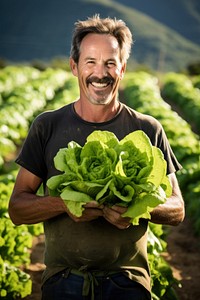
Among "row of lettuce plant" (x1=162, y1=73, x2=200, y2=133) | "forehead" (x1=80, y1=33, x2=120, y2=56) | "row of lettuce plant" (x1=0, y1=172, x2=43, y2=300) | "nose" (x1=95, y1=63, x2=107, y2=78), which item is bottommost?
"row of lettuce plant" (x1=162, y1=73, x2=200, y2=133)

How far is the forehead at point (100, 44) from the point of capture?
2.83m

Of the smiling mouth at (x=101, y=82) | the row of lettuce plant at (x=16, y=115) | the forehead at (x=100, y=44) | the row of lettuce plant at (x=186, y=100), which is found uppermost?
the forehead at (x=100, y=44)

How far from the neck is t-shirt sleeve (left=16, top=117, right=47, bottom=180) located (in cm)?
A: 22

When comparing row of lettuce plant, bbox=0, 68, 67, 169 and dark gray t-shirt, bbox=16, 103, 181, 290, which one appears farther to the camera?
row of lettuce plant, bbox=0, 68, 67, 169

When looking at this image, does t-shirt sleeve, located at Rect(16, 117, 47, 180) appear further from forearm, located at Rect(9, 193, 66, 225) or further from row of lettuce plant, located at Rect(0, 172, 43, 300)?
row of lettuce plant, located at Rect(0, 172, 43, 300)

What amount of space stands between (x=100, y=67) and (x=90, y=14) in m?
159

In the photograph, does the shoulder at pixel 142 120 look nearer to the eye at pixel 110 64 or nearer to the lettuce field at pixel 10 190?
the eye at pixel 110 64

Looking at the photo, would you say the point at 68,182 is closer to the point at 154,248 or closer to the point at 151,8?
the point at 154,248

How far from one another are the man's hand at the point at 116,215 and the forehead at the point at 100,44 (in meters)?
0.80

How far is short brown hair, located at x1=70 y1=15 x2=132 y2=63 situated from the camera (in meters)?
2.86

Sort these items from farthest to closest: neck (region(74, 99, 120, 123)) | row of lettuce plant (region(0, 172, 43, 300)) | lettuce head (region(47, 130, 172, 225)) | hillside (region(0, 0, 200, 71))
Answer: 1. hillside (region(0, 0, 200, 71))
2. row of lettuce plant (region(0, 172, 43, 300))
3. neck (region(74, 99, 120, 123))
4. lettuce head (region(47, 130, 172, 225))

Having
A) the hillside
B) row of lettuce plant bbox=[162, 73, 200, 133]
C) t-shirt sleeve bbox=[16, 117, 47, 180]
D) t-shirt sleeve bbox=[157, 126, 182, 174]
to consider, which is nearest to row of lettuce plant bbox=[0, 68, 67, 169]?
row of lettuce plant bbox=[162, 73, 200, 133]

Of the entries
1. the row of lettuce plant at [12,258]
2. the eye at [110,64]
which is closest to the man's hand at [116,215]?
the eye at [110,64]

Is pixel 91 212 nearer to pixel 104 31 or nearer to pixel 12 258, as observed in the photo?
pixel 104 31
